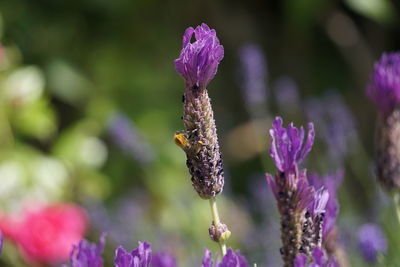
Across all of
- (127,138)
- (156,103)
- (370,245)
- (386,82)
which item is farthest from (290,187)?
(156,103)

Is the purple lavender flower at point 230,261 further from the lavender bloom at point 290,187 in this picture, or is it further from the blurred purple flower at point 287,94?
the blurred purple flower at point 287,94

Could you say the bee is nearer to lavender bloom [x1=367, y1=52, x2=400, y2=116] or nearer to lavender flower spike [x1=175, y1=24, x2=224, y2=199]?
lavender flower spike [x1=175, y1=24, x2=224, y2=199]

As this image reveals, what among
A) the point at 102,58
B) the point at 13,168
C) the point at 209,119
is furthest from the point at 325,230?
the point at 102,58

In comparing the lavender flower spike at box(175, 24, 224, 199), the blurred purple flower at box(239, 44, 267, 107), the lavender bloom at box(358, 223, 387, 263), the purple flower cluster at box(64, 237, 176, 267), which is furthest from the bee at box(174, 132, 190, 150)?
the blurred purple flower at box(239, 44, 267, 107)

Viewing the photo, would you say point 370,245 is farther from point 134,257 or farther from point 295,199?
point 134,257

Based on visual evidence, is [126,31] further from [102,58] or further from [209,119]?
[209,119]

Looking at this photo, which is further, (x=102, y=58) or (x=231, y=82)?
(x=231, y=82)

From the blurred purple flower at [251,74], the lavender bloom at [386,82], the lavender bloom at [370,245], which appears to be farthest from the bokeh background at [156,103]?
the lavender bloom at [386,82]
